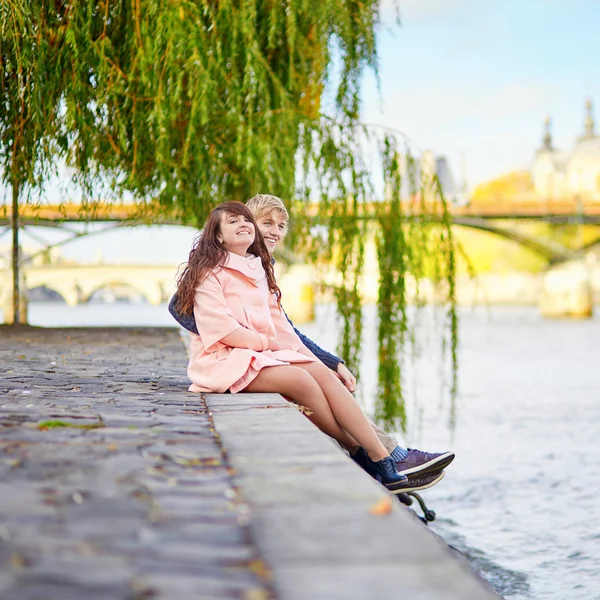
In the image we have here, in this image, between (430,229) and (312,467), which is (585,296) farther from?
(312,467)

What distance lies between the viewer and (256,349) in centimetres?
383

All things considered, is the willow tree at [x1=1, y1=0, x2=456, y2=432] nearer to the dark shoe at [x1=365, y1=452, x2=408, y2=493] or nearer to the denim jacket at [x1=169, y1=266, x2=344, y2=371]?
the denim jacket at [x1=169, y1=266, x2=344, y2=371]

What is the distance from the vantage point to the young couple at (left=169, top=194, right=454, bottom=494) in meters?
3.66

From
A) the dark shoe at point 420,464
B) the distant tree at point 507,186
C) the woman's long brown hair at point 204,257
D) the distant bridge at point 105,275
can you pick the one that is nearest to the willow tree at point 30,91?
the woman's long brown hair at point 204,257

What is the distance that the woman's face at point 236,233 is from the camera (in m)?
3.93

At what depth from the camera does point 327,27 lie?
6.77m

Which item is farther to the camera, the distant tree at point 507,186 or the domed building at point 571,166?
the domed building at point 571,166

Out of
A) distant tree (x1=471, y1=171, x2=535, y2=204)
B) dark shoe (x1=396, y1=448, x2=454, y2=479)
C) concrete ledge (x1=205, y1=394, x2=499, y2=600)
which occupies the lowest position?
dark shoe (x1=396, y1=448, x2=454, y2=479)

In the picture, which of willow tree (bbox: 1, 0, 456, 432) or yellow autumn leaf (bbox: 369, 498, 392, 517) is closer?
yellow autumn leaf (bbox: 369, 498, 392, 517)

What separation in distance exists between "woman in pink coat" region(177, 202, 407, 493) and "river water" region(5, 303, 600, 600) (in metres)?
2.02

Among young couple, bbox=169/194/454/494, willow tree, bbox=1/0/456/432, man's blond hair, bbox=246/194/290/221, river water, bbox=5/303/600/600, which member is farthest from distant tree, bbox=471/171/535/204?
young couple, bbox=169/194/454/494

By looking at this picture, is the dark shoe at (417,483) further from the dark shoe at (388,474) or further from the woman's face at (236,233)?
the woman's face at (236,233)

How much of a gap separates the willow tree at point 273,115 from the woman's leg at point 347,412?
2.84m

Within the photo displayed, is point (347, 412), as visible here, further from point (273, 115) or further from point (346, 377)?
point (273, 115)
